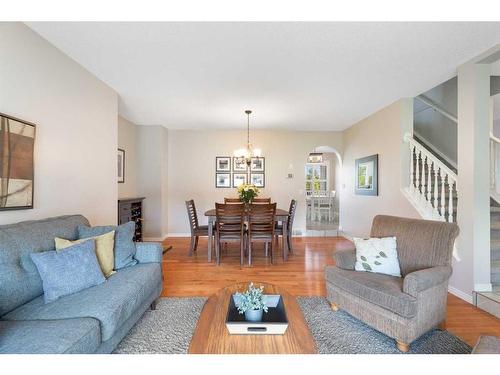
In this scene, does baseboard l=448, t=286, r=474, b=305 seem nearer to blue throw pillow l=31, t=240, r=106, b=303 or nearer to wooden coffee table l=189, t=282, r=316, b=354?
wooden coffee table l=189, t=282, r=316, b=354

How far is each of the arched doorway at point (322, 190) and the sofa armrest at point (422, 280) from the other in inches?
210

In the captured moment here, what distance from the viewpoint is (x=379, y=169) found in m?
4.20

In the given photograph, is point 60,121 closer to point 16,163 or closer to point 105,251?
point 16,163

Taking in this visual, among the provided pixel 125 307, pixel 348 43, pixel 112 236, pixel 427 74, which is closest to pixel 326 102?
pixel 427 74

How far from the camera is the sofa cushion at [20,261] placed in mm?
1378

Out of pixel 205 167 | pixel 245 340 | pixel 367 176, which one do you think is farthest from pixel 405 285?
pixel 205 167

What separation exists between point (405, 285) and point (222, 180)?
4472mm

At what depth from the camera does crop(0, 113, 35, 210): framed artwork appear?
1769 mm

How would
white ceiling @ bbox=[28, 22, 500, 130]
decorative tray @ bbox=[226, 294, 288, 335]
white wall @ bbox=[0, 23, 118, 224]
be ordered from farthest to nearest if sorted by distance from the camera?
white ceiling @ bbox=[28, 22, 500, 130]
white wall @ bbox=[0, 23, 118, 224]
decorative tray @ bbox=[226, 294, 288, 335]

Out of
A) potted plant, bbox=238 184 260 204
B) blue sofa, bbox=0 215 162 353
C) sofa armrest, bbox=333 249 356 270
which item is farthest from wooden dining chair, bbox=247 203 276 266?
blue sofa, bbox=0 215 162 353

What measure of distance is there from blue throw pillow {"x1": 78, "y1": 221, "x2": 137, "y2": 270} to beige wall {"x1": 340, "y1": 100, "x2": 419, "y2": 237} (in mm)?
3621

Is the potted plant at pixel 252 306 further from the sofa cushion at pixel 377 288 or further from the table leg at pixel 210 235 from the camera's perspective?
the table leg at pixel 210 235
